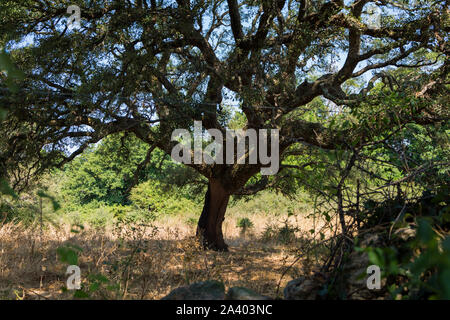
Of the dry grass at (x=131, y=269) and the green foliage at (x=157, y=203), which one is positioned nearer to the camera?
the dry grass at (x=131, y=269)

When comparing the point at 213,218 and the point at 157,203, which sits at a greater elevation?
the point at 157,203

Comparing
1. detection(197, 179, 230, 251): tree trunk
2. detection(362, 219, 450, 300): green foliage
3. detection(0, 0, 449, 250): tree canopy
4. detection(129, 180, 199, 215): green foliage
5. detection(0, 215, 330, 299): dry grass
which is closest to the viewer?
detection(362, 219, 450, 300): green foliage

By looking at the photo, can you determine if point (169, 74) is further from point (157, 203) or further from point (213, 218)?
point (157, 203)

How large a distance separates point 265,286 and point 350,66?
4.54 meters

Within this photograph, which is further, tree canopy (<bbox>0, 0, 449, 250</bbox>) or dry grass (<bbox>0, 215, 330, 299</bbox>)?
tree canopy (<bbox>0, 0, 449, 250</bbox>)

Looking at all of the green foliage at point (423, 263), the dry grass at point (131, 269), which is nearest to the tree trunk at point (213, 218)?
the dry grass at point (131, 269)

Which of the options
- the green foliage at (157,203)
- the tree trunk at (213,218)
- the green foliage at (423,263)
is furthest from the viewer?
the green foliage at (157,203)

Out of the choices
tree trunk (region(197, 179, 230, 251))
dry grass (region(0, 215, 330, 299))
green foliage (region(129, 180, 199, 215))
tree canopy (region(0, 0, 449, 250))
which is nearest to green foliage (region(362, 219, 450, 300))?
dry grass (region(0, 215, 330, 299))

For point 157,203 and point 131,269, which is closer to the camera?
point 131,269

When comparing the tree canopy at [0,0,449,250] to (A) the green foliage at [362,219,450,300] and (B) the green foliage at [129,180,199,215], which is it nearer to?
(A) the green foliage at [362,219,450,300]

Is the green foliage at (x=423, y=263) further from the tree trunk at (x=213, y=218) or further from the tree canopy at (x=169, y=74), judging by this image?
the tree trunk at (x=213, y=218)

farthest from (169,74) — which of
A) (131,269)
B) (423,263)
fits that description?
(423,263)
